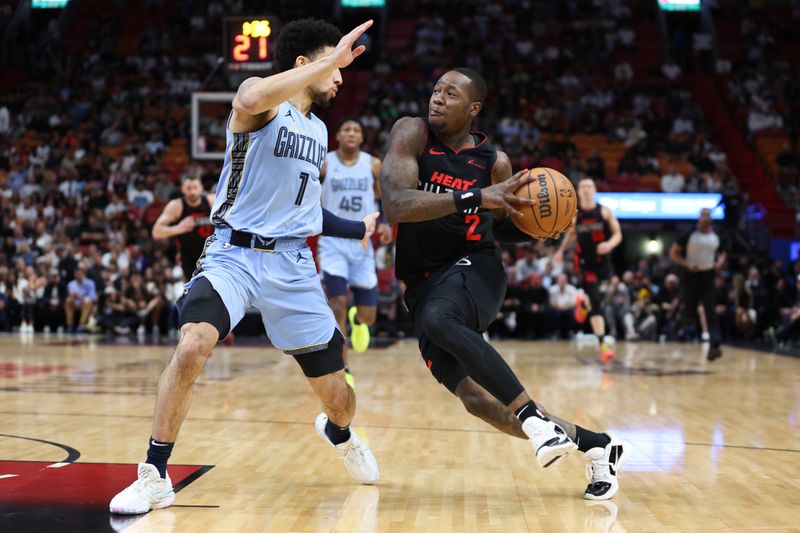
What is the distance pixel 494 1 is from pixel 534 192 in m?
26.8

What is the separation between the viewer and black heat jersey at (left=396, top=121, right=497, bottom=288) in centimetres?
483

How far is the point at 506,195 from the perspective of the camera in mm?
4391

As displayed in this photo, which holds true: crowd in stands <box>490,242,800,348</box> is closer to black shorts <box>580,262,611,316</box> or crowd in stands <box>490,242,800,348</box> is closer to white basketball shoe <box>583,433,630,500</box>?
black shorts <box>580,262,611,316</box>

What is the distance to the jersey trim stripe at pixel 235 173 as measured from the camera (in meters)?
4.50

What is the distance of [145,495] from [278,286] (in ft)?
3.48

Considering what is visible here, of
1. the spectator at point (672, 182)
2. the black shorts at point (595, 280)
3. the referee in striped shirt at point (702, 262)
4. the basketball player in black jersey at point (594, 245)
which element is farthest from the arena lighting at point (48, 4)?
the referee in striped shirt at point (702, 262)

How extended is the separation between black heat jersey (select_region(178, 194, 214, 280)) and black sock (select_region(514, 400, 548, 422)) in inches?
227

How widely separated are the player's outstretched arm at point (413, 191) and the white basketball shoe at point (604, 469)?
1.15 metres

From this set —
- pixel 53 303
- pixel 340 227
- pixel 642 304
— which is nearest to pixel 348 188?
pixel 340 227

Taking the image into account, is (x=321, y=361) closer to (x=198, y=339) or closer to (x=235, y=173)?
(x=198, y=339)

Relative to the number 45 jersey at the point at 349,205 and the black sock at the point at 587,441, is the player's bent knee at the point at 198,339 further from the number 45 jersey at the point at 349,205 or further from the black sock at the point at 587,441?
the number 45 jersey at the point at 349,205

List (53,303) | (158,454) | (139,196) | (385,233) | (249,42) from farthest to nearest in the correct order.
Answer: (139,196) < (53,303) < (249,42) < (385,233) < (158,454)

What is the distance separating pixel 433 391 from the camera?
356 inches

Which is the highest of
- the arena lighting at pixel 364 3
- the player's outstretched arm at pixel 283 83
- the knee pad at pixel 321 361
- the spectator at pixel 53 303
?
the arena lighting at pixel 364 3
